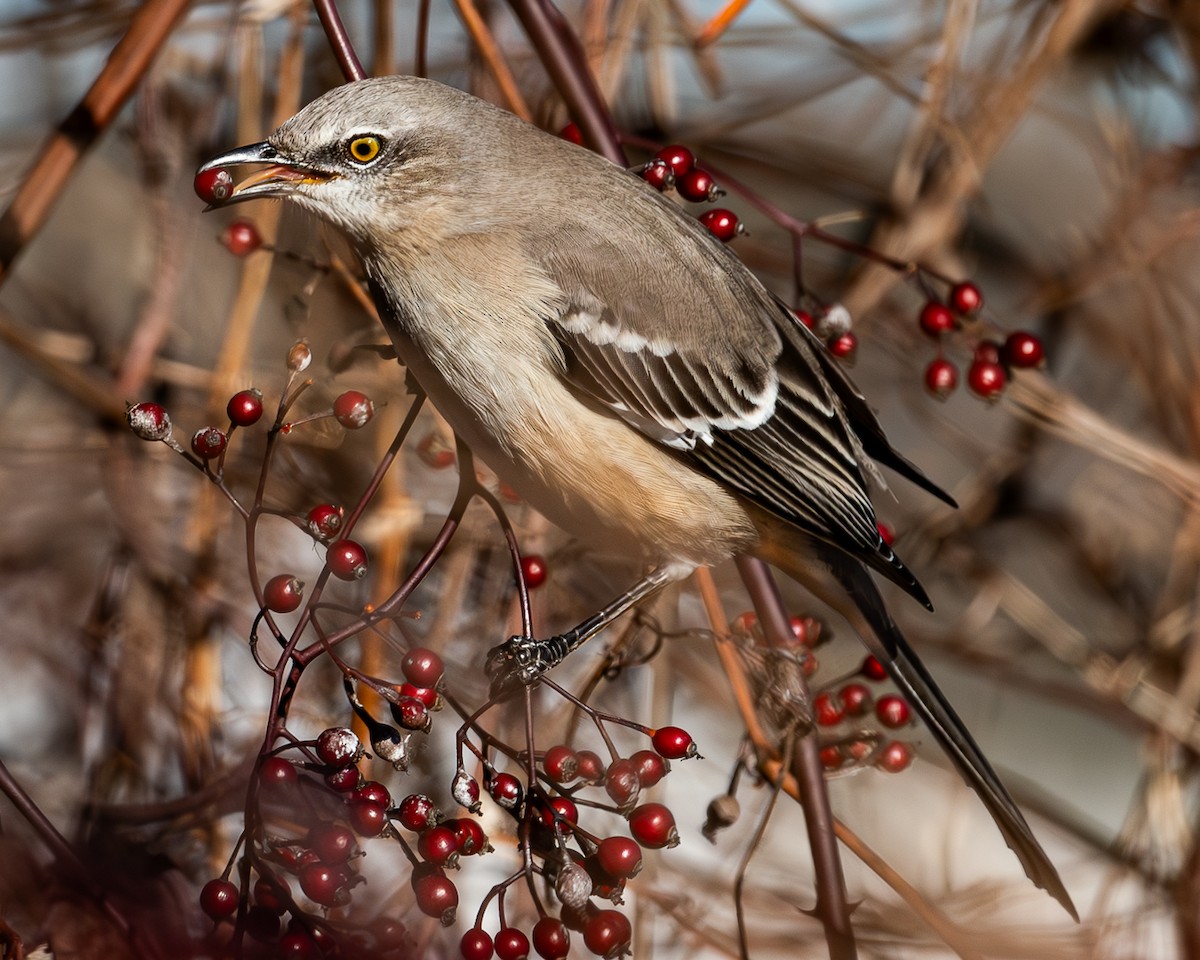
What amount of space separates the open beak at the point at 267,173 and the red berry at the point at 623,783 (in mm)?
1193

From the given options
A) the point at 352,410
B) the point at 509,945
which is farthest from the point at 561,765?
the point at 352,410

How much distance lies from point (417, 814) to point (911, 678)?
122 centimetres

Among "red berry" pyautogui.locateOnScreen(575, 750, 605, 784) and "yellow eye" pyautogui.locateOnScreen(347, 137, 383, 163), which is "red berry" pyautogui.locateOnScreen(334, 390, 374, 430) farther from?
"red berry" pyautogui.locateOnScreen(575, 750, 605, 784)

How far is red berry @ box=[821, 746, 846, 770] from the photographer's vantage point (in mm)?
2367

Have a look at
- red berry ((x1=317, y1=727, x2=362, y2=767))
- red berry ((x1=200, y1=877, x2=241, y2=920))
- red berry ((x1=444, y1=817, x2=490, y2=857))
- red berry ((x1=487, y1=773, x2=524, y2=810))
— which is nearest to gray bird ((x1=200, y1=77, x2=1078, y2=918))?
red berry ((x1=487, y1=773, x2=524, y2=810))

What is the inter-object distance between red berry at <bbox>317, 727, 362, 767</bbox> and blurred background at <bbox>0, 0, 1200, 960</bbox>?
307mm

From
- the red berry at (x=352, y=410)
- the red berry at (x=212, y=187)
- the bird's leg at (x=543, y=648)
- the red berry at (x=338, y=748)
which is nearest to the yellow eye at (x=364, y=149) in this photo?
the red berry at (x=212, y=187)

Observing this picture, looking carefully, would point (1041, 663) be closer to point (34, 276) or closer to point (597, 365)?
point (597, 365)

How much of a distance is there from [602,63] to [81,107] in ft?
4.33

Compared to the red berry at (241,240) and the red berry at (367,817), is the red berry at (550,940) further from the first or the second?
the red berry at (241,240)

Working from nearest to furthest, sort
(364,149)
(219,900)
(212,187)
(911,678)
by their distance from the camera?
(219,900) < (212,187) < (364,149) < (911,678)

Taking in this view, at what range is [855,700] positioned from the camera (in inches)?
102

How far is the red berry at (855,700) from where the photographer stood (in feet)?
8.45

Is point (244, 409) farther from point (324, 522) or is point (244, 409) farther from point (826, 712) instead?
point (826, 712)
